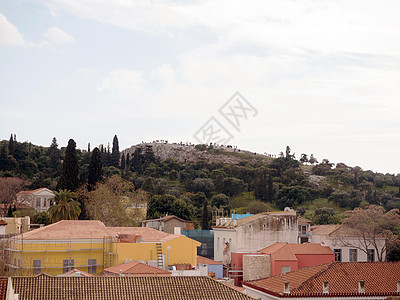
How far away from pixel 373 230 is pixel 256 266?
1000 centimetres

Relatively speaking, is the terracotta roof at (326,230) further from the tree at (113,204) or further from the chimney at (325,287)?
the chimney at (325,287)

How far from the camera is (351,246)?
4400 cm

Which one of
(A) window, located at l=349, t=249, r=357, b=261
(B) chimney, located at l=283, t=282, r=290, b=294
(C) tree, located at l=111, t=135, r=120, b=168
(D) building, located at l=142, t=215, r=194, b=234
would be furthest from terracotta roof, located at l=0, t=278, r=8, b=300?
(C) tree, located at l=111, t=135, r=120, b=168

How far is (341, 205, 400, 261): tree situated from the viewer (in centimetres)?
4350

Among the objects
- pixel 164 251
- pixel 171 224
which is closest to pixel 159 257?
pixel 164 251

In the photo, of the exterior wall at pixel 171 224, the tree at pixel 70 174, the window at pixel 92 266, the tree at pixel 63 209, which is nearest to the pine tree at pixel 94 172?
the tree at pixel 70 174

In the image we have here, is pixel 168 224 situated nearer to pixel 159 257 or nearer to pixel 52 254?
pixel 159 257

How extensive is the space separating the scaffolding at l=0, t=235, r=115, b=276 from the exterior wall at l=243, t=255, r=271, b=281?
11.2m

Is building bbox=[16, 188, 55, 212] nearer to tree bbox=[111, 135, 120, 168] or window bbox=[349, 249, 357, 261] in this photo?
tree bbox=[111, 135, 120, 168]

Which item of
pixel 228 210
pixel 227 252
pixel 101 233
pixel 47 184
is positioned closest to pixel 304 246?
pixel 227 252

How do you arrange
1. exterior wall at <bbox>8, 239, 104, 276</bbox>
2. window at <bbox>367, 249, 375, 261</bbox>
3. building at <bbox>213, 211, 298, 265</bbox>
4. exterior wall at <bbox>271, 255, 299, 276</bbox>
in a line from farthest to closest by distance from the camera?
building at <bbox>213, 211, 298, 265</bbox>
window at <bbox>367, 249, 375, 261</bbox>
exterior wall at <bbox>271, 255, 299, 276</bbox>
exterior wall at <bbox>8, 239, 104, 276</bbox>

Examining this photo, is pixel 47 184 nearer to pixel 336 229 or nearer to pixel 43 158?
pixel 43 158

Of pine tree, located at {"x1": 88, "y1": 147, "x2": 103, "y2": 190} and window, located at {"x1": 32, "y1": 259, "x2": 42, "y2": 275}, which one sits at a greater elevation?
pine tree, located at {"x1": 88, "y1": 147, "x2": 103, "y2": 190}

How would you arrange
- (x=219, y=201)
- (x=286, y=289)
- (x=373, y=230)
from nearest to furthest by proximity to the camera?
(x=286, y=289) < (x=373, y=230) < (x=219, y=201)
